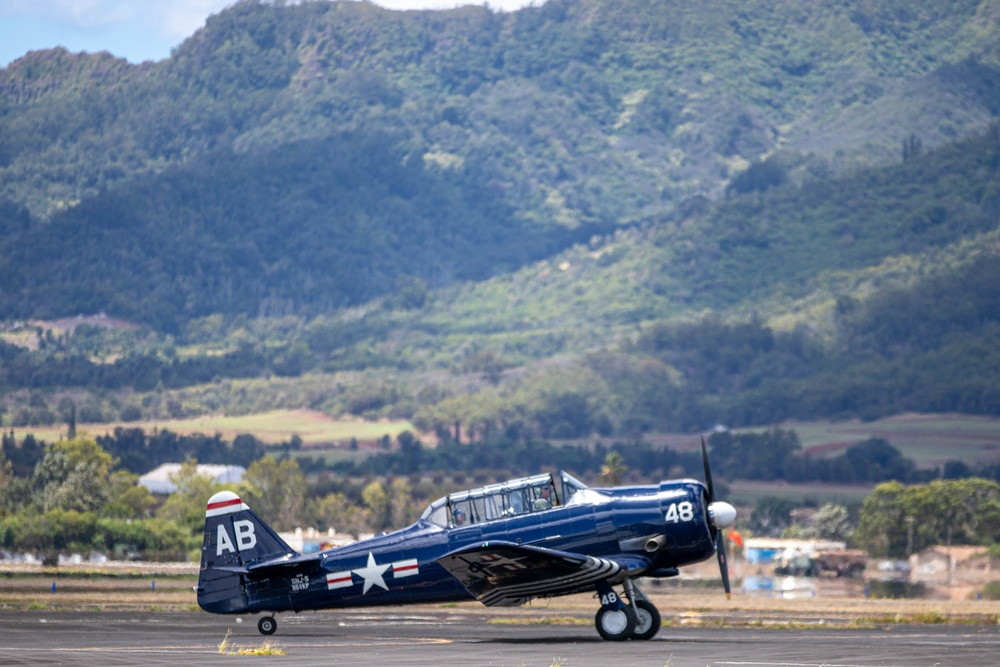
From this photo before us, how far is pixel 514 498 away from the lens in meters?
36.3

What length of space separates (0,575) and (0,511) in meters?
63.9

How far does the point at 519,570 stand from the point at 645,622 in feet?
10.5

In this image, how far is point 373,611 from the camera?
5562cm

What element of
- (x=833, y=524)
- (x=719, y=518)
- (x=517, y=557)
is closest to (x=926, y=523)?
(x=833, y=524)

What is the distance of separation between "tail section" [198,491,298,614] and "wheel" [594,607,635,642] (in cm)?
824

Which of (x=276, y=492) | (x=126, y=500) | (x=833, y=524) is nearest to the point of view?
(x=126, y=500)

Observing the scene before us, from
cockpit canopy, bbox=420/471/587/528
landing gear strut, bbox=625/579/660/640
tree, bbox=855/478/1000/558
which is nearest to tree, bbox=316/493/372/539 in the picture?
tree, bbox=855/478/1000/558

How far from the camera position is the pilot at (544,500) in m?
36.2

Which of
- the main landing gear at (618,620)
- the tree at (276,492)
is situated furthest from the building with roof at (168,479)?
the main landing gear at (618,620)

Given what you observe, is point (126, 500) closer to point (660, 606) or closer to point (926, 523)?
point (926, 523)

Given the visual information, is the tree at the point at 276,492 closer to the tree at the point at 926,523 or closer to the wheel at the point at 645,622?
the tree at the point at 926,523

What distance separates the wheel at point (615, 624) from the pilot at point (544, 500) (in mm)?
2665

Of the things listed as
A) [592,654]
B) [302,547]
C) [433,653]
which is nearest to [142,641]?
[433,653]

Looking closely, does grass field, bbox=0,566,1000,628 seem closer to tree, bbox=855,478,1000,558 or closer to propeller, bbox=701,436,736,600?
propeller, bbox=701,436,736,600
